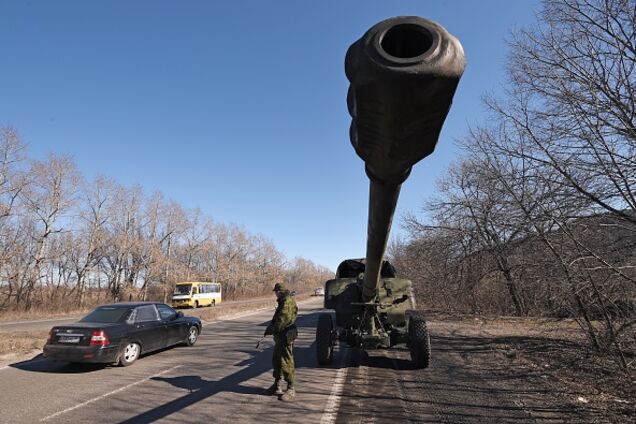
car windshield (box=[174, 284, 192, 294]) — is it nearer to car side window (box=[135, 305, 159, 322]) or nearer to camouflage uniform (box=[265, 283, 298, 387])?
car side window (box=[135, 305, 159, 322])

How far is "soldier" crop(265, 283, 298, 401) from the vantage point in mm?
6000

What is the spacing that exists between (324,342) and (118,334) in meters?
4.29

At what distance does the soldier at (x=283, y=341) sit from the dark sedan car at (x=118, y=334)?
3843 mm

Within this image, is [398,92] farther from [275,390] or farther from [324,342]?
[324,342]

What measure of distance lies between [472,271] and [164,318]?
1294cm

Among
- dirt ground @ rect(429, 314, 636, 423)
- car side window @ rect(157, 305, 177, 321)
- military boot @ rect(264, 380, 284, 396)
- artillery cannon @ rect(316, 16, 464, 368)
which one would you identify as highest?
artillery cannon @ rect(316, 16, 464, 368)

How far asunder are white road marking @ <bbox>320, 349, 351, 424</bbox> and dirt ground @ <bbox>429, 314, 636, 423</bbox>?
2.91m

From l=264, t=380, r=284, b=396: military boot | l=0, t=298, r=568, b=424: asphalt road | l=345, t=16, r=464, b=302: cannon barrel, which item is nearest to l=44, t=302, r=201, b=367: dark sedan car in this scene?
l=0, t=298, r=568, b=424: asphalt road

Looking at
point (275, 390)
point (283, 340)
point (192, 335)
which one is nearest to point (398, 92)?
point (283, 340)

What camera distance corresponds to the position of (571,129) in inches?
326

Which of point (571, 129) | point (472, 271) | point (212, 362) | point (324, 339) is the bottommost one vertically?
point (212, 362)

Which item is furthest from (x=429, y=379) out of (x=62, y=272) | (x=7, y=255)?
(x=62, y=272)

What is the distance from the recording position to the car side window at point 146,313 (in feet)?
30.2

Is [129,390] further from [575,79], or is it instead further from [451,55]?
[575,79]
